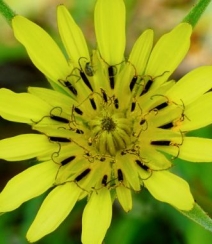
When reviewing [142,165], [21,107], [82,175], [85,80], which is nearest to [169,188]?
[142,165]

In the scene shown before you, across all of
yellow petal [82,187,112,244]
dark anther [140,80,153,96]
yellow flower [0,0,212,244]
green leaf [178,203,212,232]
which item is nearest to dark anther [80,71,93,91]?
yellow flower [0,0,212,244]

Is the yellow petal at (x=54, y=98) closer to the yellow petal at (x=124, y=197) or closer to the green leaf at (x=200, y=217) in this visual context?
the yellow petal at (x=124, y=197)

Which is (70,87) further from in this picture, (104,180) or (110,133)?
(104,180)

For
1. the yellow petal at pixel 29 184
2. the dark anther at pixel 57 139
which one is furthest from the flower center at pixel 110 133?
the yellow petal at pixel 29 184

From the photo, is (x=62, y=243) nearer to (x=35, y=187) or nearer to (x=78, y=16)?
(x=35, y=187)

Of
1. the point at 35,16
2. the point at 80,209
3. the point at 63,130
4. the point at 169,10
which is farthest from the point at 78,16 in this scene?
the point at 63,130

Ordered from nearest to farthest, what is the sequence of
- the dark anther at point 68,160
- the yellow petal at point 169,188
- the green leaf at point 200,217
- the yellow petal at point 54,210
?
the green leaf at point 200,217 → the yellow petal at point 169,188 → the yellow petal at point 54,210 → the dark anther at point 68,160

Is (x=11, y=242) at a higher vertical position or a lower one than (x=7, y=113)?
lower
